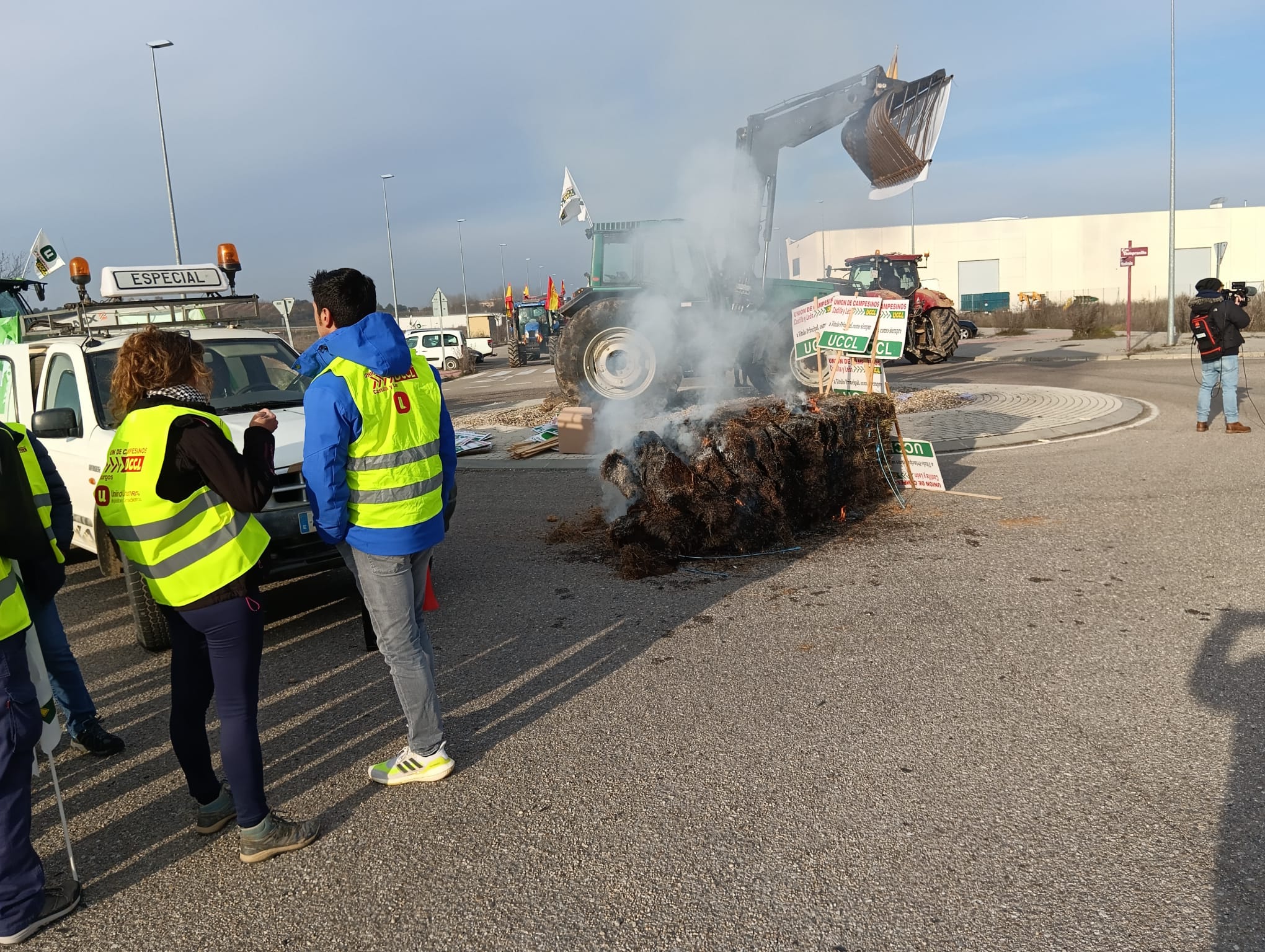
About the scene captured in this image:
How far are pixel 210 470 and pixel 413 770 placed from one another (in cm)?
147

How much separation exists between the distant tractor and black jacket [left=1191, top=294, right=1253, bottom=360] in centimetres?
2607

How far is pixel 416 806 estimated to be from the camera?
3.29 metres

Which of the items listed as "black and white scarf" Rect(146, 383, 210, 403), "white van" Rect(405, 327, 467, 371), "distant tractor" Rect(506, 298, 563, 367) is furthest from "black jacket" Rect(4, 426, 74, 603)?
"white van" Rect(405, 327, 467, 371)

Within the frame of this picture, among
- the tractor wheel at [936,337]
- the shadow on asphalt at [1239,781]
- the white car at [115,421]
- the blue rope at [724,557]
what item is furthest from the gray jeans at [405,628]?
→ the tractor wheel at [936,337]

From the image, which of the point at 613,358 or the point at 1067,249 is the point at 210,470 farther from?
the point at 1067,249

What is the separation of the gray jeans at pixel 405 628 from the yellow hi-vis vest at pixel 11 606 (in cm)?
104

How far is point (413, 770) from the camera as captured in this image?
346cm

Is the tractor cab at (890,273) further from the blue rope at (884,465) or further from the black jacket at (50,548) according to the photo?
the black jacket at (50,548)

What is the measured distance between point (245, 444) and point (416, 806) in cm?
153

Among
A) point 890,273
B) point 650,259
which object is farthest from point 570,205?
point 890,273

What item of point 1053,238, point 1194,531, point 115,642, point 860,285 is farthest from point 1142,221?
point 115,642

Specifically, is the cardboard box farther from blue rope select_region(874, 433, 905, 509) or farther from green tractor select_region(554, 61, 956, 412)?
blue rope select_region(874, 433, 905, 509)

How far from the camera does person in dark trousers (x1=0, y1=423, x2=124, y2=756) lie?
126 inches

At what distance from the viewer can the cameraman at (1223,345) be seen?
9547 millimetres
